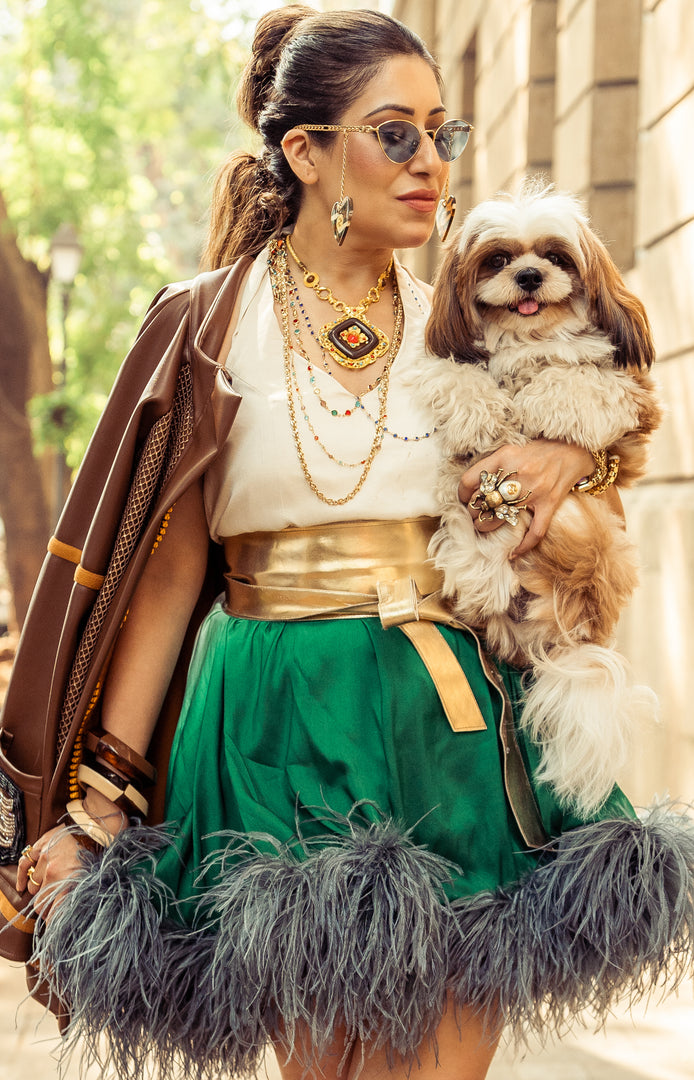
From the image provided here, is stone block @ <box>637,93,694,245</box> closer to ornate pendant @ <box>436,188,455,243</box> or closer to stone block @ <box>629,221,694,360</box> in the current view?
stone block @ <box>629,221,694,360</box>

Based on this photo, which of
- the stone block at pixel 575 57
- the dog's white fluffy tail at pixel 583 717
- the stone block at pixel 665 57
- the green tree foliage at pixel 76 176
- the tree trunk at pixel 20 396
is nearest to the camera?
the dog's white fluffy tail at pixel 583 717

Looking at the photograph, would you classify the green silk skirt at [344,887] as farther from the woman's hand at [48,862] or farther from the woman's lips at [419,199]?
the woman's lips at [419,199]

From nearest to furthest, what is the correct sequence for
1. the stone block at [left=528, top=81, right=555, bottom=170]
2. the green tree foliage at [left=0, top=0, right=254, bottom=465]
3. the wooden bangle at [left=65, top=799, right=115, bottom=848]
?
1. the wooden bangle at [left=65, top=799, right=115, bottom=848]
2. the stone block at [left=528, top=81, right=555, bottom=170]
3. the green tree foliage at [left=0, top=0, right=254, bottom=465]

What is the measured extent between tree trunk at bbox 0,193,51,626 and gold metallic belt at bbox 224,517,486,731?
10366 mm

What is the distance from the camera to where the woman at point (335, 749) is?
78.1 inches

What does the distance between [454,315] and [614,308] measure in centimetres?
31

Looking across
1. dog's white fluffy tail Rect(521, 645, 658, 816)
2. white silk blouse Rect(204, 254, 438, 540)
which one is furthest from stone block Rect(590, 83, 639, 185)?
dog's white fluffy tail Rect(521, 645, 658, 816)

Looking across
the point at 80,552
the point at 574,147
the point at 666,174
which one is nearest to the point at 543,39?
the point at 574,147

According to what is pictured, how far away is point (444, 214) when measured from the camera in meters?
2.36

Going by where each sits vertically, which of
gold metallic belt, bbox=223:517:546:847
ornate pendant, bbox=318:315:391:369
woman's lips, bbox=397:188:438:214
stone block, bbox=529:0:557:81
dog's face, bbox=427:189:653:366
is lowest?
gold metallic belt, bbox=223:517:546:847

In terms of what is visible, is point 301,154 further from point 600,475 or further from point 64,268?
point 64,268

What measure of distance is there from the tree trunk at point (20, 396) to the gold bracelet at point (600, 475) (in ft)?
34.5

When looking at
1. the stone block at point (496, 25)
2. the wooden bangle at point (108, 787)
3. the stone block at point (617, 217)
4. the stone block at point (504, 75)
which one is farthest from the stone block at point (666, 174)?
the wooden bangle at point (108, 787)

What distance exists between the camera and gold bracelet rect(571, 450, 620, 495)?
2299 millimetres
